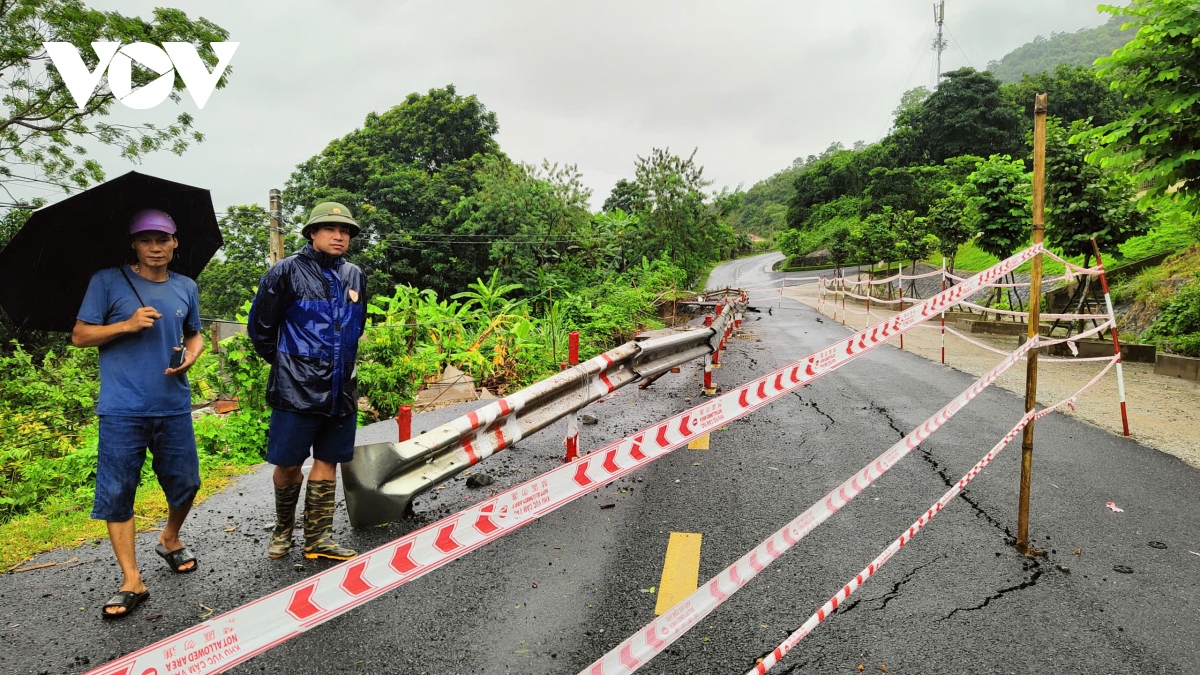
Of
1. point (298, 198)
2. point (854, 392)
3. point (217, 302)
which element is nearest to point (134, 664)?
point (854, 392)

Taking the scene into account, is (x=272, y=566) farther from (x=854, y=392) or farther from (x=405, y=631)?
(x=854, y=392)

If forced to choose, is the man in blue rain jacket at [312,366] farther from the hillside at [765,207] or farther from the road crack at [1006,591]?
the hillside at [765,207]

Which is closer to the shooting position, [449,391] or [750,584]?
[750,584]

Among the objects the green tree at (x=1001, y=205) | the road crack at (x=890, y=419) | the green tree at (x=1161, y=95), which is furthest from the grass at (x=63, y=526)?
the green tree at (x=1001, y=205)

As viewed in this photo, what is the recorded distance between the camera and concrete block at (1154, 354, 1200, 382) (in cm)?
875

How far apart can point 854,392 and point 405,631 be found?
6.43m

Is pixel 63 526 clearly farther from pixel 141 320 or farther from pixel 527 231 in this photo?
pixel 527 231

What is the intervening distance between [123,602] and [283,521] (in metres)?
0.77

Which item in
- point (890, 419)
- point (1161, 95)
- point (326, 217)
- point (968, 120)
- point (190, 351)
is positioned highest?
point (968, 120)

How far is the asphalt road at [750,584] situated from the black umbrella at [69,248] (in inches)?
54.8

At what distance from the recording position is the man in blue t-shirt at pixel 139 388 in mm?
2924

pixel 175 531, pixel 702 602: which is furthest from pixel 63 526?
pixel 702 602

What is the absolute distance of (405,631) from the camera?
2.66 metres

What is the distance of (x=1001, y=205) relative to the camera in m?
15.9
